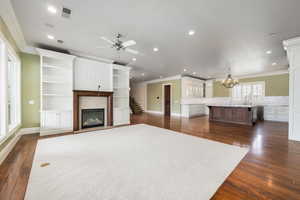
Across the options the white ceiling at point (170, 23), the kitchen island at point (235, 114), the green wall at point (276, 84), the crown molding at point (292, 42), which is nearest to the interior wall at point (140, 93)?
the kitchen island at point (235, 114)

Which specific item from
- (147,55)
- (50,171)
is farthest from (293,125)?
(50,171)

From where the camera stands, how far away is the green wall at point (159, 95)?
8.83 m

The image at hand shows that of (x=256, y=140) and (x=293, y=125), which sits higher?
(x=293, y=125)

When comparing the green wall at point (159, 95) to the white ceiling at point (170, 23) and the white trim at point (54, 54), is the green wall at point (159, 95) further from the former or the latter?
the white trim at point (54, 54)

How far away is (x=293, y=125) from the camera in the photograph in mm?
3617

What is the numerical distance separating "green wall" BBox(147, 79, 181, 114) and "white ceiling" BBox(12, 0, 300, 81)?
15.3 feet

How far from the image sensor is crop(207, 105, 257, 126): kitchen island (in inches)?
227

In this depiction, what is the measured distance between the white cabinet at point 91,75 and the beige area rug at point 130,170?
8.19 feet

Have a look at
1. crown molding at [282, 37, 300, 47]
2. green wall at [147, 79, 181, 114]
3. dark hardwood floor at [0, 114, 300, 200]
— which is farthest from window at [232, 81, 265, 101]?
dark hardwood floor at [0, 114, 300, 200]

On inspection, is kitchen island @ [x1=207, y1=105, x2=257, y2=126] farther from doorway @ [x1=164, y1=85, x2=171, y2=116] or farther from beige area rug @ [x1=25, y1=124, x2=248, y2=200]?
beige area rug @ [x1=25, y1=124, x2=248, y2=200]

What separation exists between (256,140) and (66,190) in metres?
4.62

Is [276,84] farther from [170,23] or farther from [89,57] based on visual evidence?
[89,57]

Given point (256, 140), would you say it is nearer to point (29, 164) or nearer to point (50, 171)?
point (50, 171)

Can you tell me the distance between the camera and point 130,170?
2.03 metres
